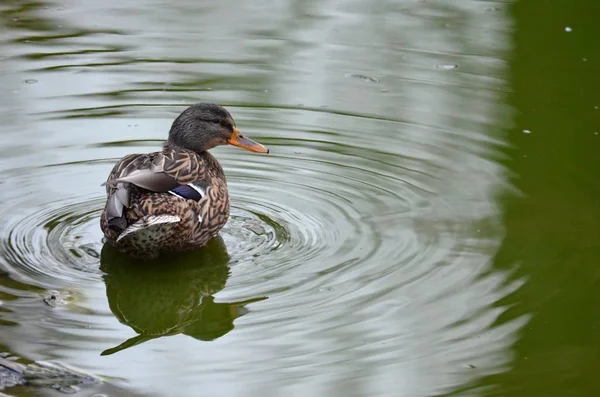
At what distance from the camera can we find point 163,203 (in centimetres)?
650

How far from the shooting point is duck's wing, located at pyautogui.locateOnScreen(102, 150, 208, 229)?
6.41 metres

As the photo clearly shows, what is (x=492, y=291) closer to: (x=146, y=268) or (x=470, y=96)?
(x=146, y=268)

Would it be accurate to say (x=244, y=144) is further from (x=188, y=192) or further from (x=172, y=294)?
(x=172, y=294)

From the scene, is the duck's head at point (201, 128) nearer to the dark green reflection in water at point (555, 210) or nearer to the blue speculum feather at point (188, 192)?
the blue speculum feather at point (188, 192)

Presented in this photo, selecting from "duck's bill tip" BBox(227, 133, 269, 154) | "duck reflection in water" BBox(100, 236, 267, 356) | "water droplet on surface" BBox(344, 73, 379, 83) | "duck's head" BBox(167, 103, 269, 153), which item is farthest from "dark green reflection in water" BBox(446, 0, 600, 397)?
"duck's head" BBox(167, 103, 269, 153)

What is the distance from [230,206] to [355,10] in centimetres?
494

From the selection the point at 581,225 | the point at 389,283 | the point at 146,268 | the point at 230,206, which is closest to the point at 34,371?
the point at 146,268

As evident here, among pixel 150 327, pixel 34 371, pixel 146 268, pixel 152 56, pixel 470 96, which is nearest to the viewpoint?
pixel 34 371

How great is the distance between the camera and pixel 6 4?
1188 centimetres

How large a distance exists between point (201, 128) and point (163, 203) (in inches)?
41.8

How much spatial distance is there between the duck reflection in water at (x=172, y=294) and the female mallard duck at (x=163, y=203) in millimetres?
97

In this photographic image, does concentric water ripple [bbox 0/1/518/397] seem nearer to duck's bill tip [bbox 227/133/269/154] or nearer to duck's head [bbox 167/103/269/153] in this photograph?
duck's bill tip [bbox 227/133/269/154]

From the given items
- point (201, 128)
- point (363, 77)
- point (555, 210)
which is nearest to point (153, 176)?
point (201, 128)

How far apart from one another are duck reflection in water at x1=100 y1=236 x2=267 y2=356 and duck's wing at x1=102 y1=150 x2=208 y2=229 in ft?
1.09
